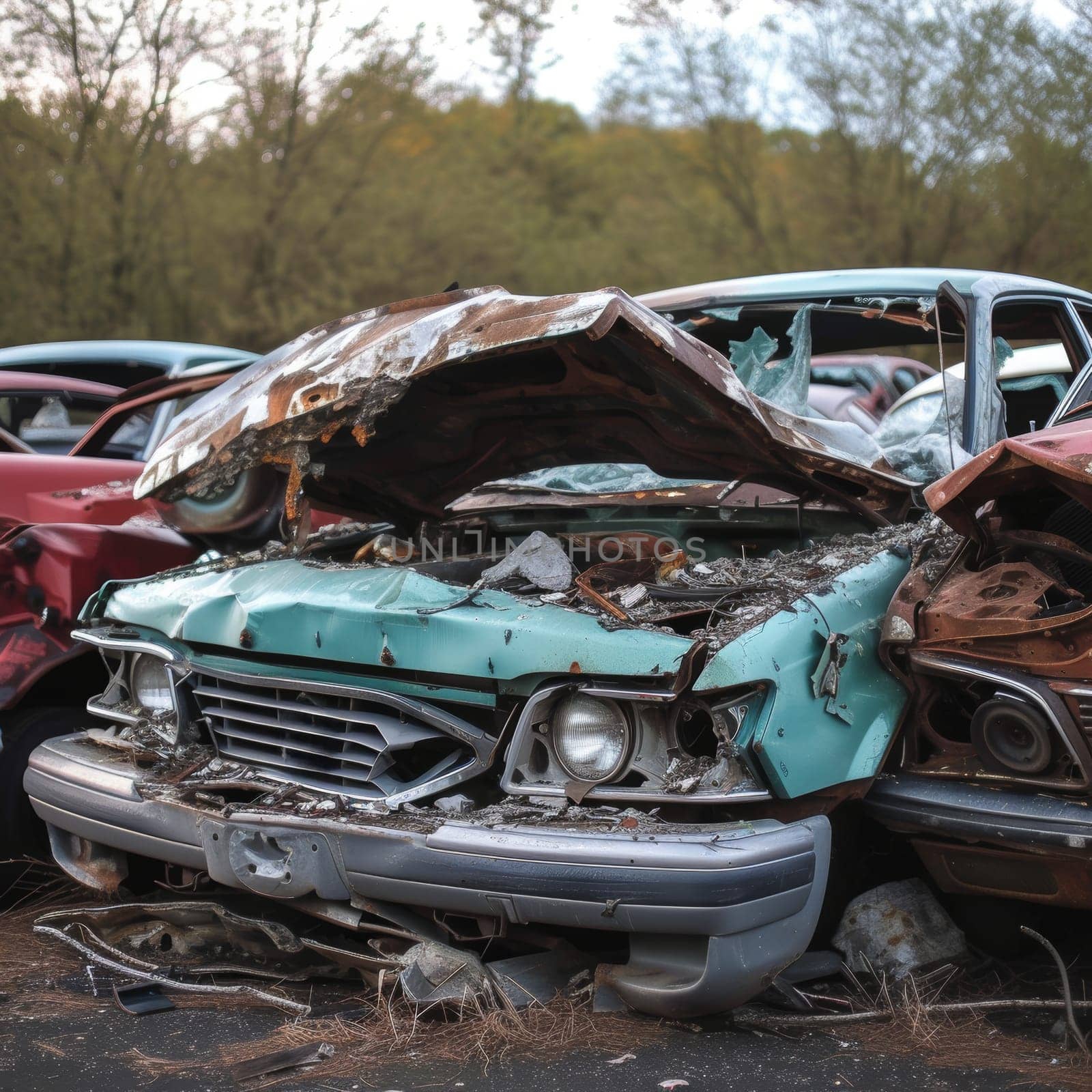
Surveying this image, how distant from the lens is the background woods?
16.6 meters

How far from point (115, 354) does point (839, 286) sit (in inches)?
171

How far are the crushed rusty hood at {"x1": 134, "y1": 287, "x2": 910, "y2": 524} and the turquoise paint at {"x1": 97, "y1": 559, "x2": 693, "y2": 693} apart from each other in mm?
413

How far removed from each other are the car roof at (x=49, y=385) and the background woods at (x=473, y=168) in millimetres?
11662

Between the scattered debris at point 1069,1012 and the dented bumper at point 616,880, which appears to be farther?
Result: the scattered debris at point 1069,1012

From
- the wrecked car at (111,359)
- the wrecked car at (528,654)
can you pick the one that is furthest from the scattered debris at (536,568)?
the wrecked car at (111,359)

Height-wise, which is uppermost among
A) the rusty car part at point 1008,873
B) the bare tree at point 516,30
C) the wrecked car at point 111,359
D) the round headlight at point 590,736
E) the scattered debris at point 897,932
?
the bare tree at point 516,30

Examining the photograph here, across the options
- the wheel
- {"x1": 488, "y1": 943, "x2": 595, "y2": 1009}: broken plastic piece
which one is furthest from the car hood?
the wheel

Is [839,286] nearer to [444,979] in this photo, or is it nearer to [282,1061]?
[444,979]

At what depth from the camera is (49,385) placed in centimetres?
568

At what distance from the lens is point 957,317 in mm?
3662

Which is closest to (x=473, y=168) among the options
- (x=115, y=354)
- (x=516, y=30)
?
(x=516, y=30)

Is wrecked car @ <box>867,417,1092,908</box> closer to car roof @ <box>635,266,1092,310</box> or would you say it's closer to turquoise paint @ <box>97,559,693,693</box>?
turquoise paint @ <box>97,559,693,693</box>

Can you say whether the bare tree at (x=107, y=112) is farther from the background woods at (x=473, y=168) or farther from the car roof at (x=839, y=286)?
the car roof at (x=839, y=286)

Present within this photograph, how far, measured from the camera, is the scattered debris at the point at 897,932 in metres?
2.83
